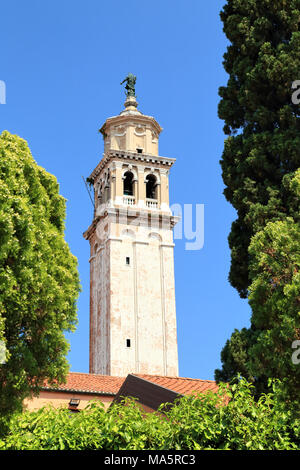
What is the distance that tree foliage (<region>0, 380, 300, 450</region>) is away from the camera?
36.4ft

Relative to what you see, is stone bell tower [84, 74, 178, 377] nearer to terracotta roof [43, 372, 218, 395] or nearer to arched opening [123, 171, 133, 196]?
arched opening [123, 171, 133, 196]

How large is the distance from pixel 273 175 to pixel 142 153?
34.3m

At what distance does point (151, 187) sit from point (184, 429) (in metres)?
41.8

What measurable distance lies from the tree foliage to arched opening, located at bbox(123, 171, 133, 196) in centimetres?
3931

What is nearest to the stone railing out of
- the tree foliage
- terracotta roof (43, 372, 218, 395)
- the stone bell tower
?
the stone bell tower

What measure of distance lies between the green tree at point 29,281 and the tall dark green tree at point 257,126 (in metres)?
4.88

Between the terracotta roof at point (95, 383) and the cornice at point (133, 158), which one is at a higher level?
the cornice at point (133, 158)

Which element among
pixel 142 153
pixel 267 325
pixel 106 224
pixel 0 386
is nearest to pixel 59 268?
pixel 0 386

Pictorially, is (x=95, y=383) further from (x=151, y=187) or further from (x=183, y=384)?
(x=151, y=187)

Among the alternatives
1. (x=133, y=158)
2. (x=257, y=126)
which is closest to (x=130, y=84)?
(x=133, y=158)

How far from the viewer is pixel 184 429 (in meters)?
11.3

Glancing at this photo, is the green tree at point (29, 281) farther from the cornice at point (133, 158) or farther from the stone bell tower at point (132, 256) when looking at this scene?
the cornice at point (133, 158)

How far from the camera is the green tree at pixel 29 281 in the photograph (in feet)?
48.7
